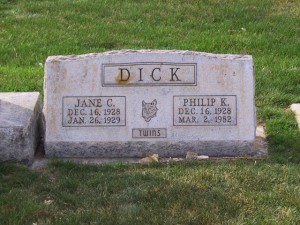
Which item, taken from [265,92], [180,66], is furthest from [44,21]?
[180,66]

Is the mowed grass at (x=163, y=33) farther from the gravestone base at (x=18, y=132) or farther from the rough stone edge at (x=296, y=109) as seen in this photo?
the gravestone base at (x=18, y=132)

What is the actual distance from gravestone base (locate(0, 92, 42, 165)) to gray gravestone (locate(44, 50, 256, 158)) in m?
0.16

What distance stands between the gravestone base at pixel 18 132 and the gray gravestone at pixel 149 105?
16 cm

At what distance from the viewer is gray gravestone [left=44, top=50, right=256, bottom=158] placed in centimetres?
655

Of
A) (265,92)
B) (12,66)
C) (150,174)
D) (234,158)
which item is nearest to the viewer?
(150,174)

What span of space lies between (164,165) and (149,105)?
24.2 inches

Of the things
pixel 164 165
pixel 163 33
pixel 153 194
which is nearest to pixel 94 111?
pixel 164 165

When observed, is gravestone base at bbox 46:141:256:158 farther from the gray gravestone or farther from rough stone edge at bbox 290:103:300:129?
rough stone edge at bbox 290:103:300:129

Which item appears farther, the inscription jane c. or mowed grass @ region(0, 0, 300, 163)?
mowed grass @ region(0, 0, 300, 163)

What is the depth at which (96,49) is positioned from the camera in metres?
9.52

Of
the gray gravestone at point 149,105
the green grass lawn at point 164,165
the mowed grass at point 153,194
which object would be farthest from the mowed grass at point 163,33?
the mowed grass at point 153,194

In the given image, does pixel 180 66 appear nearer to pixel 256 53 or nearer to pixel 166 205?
pixel 166 205

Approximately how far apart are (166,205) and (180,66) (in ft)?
5.38

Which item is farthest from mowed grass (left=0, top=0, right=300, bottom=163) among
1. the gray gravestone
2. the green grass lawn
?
the gray gravestone
